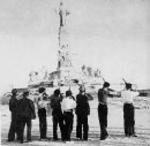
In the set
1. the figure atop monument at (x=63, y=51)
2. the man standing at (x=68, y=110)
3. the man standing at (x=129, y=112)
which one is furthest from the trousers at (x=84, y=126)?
the figure atop monument at (x=63, y=51)

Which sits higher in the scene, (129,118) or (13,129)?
(129,118)

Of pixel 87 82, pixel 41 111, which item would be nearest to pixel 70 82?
pixel 87 82

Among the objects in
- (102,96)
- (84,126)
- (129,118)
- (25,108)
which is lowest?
(84,126)

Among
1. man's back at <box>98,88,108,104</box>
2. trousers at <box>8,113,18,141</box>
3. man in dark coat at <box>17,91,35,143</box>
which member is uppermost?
man's back at <box>98,88,108,104</box>

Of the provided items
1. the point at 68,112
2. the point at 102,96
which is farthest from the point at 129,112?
the point at 68,112

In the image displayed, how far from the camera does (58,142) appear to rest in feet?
28.1

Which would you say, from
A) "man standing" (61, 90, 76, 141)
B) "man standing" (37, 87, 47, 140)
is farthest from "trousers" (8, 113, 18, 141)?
"man standing" (61, 90, 76, 141)

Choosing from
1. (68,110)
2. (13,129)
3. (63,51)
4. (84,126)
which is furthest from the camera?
(63,51)

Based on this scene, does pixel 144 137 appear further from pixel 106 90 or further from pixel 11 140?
pixel 11 140

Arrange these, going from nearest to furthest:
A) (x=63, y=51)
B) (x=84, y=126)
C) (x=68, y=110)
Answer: (x=68, y=110)
(x=84, y=126)
(x=63, y=51)

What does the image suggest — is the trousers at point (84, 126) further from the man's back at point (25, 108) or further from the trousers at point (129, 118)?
the man's back at point (25, 108)

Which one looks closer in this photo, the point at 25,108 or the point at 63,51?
the point at 25,108

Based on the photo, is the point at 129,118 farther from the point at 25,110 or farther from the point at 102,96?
the point at 25,110

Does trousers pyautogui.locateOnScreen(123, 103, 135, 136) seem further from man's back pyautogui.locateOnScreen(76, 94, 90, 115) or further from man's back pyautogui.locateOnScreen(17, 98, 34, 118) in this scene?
man's back pyautogui.locateOnScreen(17, 98, 34, 118)
